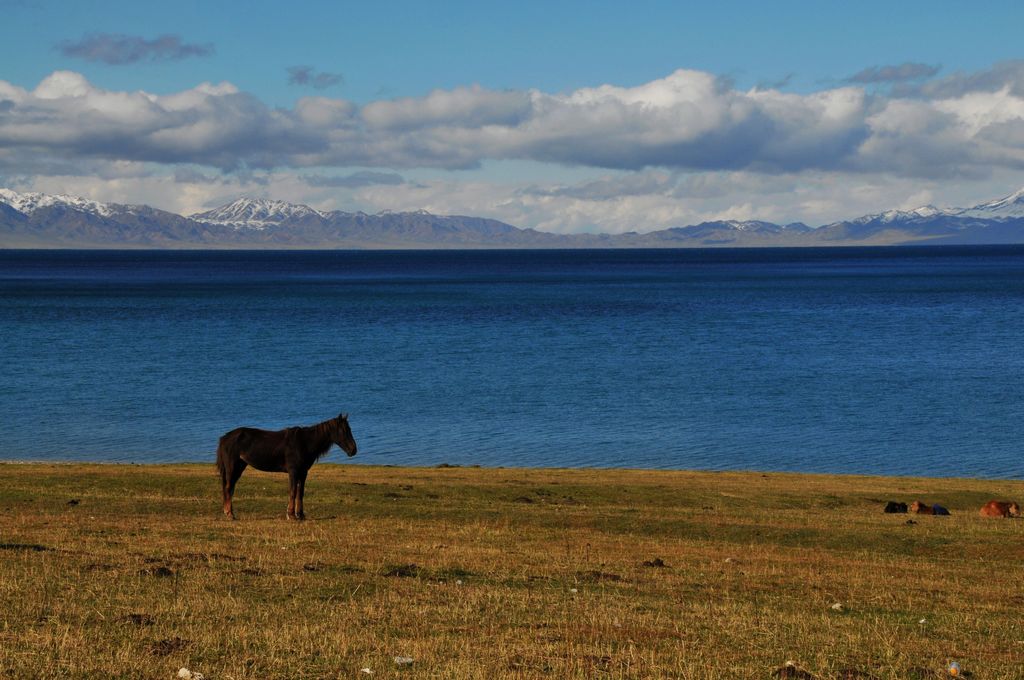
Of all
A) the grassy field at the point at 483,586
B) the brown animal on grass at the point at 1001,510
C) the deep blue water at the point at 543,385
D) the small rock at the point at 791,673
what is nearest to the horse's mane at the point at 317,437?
the grassy field at the point at 483,586

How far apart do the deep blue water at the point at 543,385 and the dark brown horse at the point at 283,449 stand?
2575 centimetres

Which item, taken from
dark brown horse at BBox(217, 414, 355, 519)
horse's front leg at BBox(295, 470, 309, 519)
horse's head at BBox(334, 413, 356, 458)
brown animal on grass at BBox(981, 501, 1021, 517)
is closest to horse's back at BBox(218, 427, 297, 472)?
dark brown horse at BBox(217, 414, 355, 519)

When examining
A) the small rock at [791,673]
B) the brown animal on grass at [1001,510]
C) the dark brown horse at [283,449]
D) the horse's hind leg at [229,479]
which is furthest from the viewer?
the brown animal on grass at [1001,510]

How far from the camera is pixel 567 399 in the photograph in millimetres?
71375

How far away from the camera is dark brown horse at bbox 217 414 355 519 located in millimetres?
24984

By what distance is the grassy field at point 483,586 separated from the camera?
515 inches

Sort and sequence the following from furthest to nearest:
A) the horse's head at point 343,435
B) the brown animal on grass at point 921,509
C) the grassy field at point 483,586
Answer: the brown animal on grass at point 921,509 → the horse's head at point 343,435 → the grassy field at point 483,586

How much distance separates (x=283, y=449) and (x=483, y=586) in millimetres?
8618

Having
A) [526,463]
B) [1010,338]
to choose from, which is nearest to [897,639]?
[526,463]

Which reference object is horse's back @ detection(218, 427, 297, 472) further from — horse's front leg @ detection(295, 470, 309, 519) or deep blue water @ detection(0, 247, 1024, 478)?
deep blue water @ detection(0, 247, 1024, 478)

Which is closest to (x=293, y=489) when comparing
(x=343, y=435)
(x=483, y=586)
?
(x=343, y=435)

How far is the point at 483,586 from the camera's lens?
1781cm

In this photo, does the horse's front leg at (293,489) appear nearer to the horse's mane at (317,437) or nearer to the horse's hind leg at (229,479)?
the horse's mane at (317,437)

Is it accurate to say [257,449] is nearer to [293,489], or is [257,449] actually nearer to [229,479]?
[229,479]
